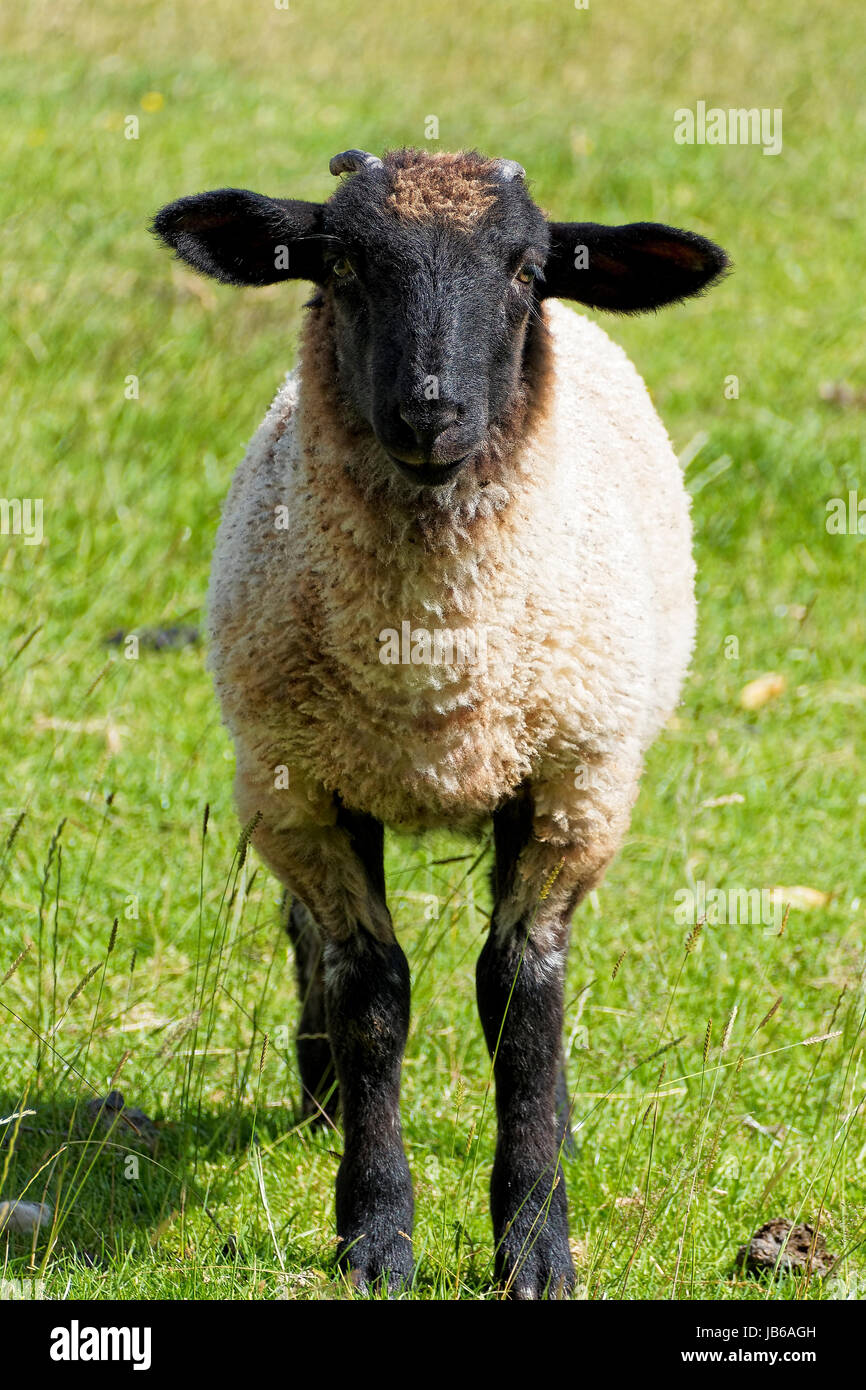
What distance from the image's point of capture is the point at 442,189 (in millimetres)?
3443

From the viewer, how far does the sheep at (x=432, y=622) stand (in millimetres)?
3430

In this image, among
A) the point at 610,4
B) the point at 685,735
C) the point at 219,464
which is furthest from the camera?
the point at 610,4

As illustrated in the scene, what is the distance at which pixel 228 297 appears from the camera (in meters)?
9.09

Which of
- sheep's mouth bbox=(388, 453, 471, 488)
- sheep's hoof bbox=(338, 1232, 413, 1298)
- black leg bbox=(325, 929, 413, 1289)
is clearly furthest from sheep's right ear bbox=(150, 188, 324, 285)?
sheep's hoof bbox=(338, 1232, 413, 1298)

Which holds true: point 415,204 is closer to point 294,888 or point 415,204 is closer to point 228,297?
point 294,888

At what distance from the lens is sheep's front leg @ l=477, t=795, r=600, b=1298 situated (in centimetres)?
348

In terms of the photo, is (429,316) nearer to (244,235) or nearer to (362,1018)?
(244,235)

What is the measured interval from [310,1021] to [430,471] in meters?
1.83

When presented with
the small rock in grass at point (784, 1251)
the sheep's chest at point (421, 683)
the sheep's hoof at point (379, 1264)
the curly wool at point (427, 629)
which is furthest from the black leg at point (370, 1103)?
the small rock in grass at point (784, 1251)

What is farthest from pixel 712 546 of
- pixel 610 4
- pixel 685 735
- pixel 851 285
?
pixel 610 4

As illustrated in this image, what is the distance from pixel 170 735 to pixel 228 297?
3.91 m

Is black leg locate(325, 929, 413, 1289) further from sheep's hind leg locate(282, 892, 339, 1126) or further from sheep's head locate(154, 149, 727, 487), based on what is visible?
sheep's head locate(154, 149, 727, 487)

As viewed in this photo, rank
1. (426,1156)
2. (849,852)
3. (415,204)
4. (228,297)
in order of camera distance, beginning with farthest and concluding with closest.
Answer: (228,297), (849,852), (426,1156), (415,204)

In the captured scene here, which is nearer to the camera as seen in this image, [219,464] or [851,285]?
[219,464]
